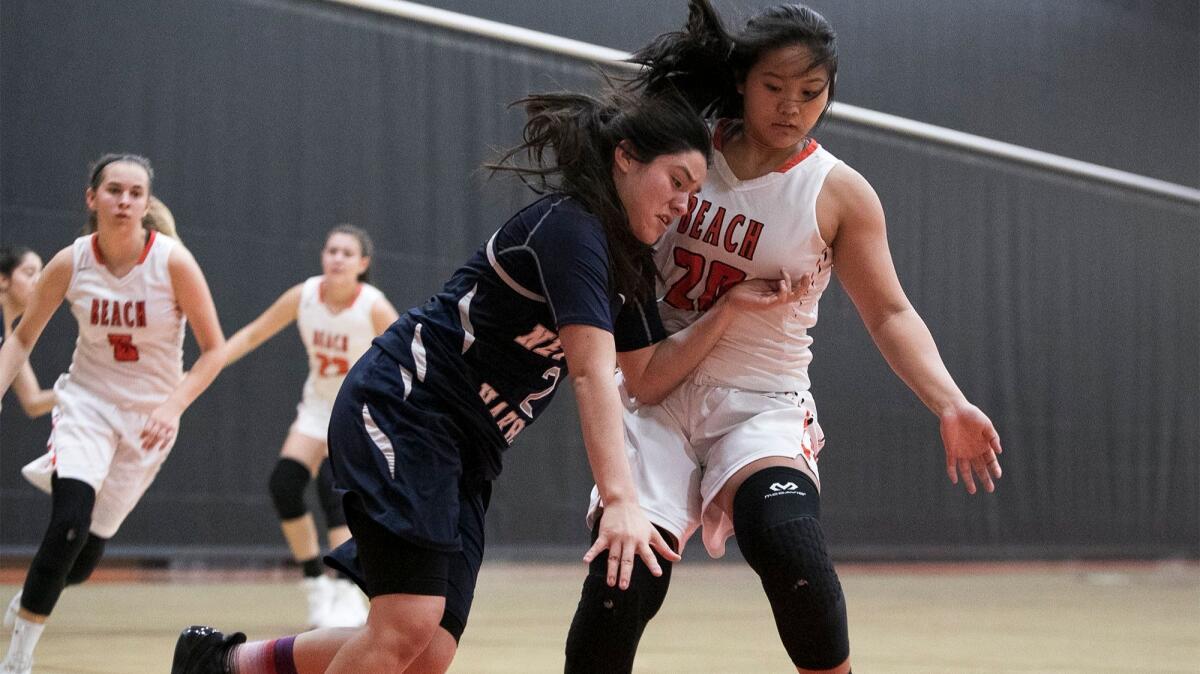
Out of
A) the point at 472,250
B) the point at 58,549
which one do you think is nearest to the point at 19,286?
the point at 58,549

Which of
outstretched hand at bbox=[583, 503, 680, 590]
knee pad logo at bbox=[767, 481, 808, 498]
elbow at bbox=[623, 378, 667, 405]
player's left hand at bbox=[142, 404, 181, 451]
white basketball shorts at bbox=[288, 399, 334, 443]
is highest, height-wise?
elbow at bbox=[623, 378, 667, 405]

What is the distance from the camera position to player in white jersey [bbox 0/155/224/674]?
13.3 feet

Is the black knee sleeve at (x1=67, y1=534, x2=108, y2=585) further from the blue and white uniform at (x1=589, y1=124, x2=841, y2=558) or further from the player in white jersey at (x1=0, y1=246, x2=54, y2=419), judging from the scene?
the blue and white uniform at (x1=589, y1=124, x2=841, y2=558)

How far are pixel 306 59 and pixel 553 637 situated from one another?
4.64m

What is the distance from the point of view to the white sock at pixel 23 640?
3.71m

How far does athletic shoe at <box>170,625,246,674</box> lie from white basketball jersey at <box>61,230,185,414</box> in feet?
5.97

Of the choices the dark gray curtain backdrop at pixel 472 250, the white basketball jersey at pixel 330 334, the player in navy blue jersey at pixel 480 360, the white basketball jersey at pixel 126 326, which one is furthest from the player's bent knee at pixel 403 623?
the dark gray curtain backdrop at pixel 472 250

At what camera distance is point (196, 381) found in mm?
4172

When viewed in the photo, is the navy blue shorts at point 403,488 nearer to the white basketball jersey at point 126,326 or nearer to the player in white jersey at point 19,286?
the white basketball jersey at point 126,326

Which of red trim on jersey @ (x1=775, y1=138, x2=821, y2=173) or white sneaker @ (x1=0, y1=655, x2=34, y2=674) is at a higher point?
red trim on jersey @ (x1=775, y1=138, x2=821, y2=173)

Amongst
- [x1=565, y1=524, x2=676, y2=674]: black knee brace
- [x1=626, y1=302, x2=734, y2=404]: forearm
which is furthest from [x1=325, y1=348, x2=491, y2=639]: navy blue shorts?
[x1=626, y1=302, x2=734, y2=404]: forearm

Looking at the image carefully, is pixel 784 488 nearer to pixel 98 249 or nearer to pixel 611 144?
pixel 611 144

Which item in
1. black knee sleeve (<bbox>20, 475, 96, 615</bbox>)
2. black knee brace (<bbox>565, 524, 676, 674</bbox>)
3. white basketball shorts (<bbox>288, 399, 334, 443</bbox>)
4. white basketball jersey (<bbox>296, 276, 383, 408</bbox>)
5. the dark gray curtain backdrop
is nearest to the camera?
black knee brace (<bbox>565, 524, 676, 674</bbox>)

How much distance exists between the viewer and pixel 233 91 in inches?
322
